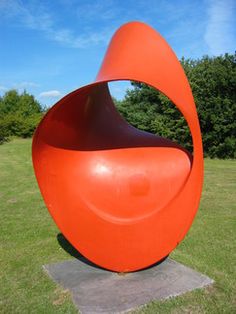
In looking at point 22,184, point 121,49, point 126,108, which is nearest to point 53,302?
point 121,49

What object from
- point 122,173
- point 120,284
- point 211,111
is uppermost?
point 211,111

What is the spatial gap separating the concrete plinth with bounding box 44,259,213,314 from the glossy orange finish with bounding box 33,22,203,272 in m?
0.21

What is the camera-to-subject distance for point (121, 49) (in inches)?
183

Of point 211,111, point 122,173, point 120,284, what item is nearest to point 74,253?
point 120,284

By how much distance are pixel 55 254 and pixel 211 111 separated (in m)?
14.7

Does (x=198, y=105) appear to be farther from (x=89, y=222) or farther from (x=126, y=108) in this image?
(x=89, y=222)

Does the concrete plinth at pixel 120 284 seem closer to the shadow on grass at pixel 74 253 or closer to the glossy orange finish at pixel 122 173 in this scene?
the shadow on grass at pixel 74 253

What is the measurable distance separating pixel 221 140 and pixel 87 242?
15.8 m

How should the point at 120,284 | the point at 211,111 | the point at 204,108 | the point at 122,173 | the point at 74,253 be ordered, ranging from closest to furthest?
the point at 120,284
the point at 122,173
the point at 74,253
the point at 211,111
the point at 204,108

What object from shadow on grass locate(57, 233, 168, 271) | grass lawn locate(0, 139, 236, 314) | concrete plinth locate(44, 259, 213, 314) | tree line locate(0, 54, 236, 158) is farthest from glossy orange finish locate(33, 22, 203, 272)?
tree line locate(0, 54, 236, 158)

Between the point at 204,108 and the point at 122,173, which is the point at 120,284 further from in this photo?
the point at 204,108

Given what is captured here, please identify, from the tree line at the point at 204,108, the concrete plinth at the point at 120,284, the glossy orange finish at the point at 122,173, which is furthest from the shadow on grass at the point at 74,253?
the tree line at the point at 204,108

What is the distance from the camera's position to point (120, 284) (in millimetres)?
4777

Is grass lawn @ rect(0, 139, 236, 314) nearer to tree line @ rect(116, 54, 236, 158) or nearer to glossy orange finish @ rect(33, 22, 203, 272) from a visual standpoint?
glossy orange finish @ rect(33, 22, 203, 272)
